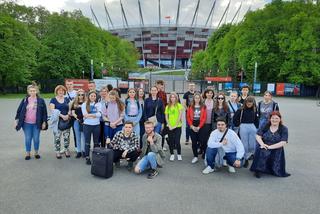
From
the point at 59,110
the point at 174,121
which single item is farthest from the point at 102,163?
the point at 174,121

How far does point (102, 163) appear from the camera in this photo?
5.12 m

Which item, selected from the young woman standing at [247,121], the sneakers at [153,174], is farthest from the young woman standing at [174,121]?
the young woman standing at [247,121]

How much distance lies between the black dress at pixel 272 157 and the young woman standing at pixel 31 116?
16.2 feet

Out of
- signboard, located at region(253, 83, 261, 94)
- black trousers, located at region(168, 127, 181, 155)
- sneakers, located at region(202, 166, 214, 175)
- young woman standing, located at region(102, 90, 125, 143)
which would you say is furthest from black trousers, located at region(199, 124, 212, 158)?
signboard, located at region(253, 83, 261, 94)

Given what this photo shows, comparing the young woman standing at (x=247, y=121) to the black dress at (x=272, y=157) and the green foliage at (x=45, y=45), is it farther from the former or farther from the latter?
the green foliage at (x=45, y=45)

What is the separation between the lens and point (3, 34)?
93.9ft

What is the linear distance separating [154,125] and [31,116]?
9.54ft

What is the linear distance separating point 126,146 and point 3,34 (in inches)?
1170

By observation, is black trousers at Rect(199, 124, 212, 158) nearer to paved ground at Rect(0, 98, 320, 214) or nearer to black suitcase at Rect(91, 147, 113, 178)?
paved ground at Rect(0, 98, 320, 214)

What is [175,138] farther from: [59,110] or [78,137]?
[59,110]

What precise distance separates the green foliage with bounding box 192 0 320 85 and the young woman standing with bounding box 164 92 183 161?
2975 cm

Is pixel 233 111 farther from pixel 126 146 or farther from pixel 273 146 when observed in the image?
pixel 126 146

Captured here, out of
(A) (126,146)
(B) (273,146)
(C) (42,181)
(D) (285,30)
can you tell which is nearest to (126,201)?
(A) (126,146)

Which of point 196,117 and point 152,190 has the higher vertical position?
point 196,117
